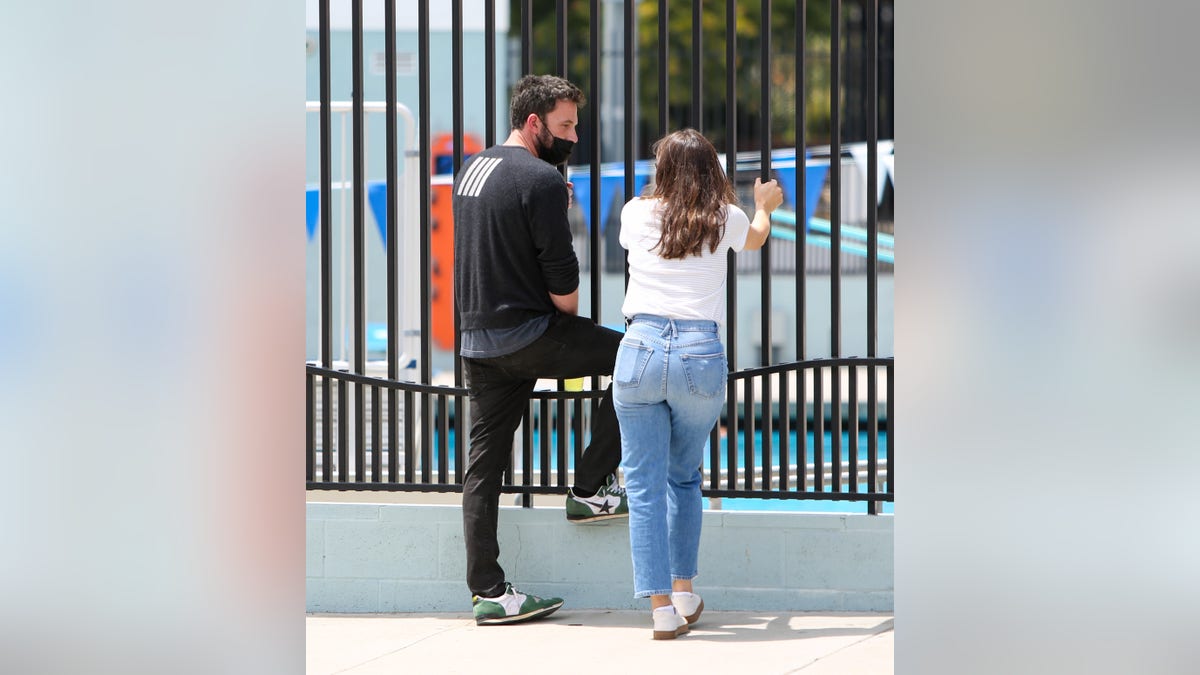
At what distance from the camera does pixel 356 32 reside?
5559 mm

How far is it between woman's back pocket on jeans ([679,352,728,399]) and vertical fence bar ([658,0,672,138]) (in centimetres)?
92

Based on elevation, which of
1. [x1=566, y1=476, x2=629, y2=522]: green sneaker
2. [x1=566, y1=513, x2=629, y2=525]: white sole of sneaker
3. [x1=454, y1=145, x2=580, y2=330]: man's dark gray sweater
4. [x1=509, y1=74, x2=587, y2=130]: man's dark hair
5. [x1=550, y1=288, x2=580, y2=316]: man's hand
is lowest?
[x1=566, y1=513, x2=629, y2=525]: white sole of sneaker

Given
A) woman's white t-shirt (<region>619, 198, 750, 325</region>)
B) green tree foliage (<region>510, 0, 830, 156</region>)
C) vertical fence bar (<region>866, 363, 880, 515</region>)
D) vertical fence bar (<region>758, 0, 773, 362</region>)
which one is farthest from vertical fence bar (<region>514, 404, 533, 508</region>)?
green tree foliage (<region>510, 0, 830, 156</region>)

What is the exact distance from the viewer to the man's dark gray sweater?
4.95 meters

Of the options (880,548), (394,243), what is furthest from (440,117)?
(880,548)

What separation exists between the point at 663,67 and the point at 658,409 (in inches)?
56.7

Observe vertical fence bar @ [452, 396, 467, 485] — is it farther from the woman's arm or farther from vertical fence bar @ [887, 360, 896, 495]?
vertical fence bar @ [887, 360, 896, 495]

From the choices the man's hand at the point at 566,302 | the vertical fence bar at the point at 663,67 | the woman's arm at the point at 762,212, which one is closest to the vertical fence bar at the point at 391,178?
the man's hand at the point at 566,302

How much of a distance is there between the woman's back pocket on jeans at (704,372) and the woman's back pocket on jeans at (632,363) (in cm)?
13
